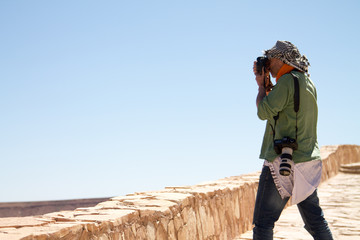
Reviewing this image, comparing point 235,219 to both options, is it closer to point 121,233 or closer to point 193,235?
point 193,235

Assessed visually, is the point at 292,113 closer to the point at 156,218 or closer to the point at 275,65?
the point at 275,65

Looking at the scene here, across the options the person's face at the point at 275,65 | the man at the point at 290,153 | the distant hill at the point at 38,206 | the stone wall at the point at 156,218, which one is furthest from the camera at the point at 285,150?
the distant hill at the point at 38,206

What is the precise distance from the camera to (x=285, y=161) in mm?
2887

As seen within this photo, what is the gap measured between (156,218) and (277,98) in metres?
1.30

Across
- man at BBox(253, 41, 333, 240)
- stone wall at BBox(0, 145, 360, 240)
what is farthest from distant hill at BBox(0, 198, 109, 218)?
man at BBox(253, 41, 333, 240)

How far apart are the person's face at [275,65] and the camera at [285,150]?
0.52 m

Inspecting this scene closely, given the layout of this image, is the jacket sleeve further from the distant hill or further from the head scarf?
the distant hill

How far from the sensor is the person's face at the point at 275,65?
3.12 metres

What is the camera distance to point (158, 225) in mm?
3393

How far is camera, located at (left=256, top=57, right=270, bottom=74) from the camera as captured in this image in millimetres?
3141

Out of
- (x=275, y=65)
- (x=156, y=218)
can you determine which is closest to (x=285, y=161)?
(x=275, y=65)

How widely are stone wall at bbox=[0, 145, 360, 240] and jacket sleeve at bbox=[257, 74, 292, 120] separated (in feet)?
3.73

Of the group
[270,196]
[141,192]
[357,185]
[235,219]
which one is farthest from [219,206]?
[357,185]

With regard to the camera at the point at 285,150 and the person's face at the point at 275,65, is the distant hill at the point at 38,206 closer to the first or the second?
the person's face at the point at 275,65
